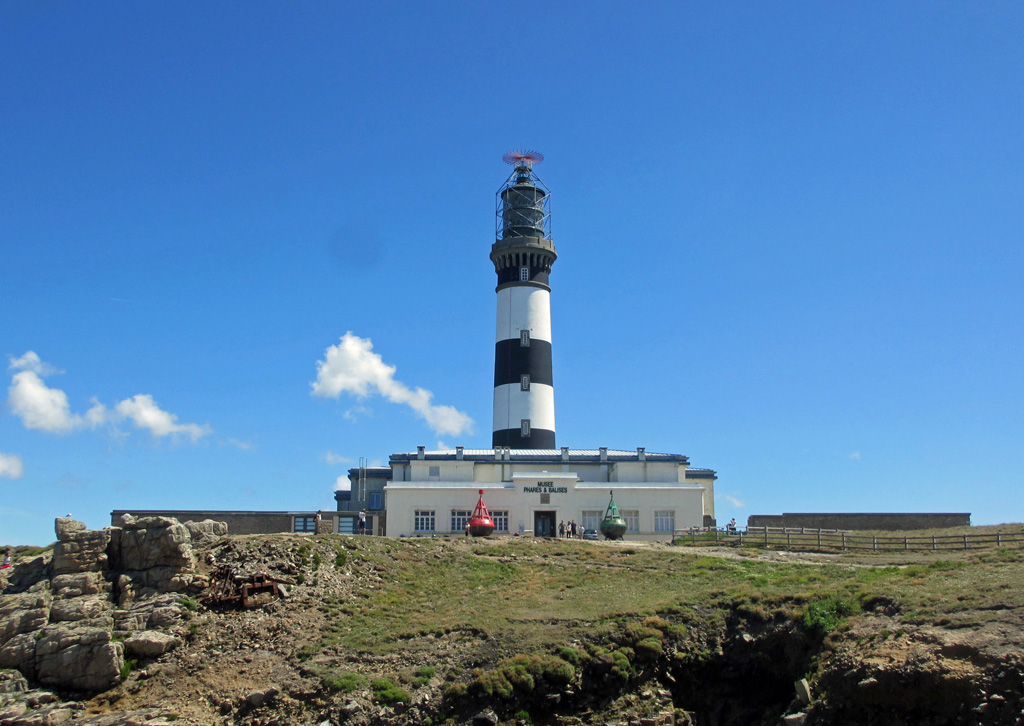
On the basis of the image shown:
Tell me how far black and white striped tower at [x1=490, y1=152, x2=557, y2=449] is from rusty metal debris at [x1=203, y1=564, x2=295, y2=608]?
90.7 ft

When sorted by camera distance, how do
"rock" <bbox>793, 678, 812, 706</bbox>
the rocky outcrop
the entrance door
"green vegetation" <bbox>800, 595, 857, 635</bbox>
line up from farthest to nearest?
1. the entrance door
2. "green vegetation" <bbox>800, 595, 857, 635</bbox>
3. the rocky outcrop
4. "rock" <bbox>793, 678, 812, 706</bbox>

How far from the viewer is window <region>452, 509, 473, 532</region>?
52.0 metres

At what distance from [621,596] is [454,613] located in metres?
5.99

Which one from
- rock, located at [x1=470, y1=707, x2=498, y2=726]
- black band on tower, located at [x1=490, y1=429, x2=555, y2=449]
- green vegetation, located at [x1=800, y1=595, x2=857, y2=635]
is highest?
black band on tower, located at [x1=490, y1=429, x2=555, y2=449]

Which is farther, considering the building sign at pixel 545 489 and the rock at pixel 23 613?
the building sign at pixel 545 489

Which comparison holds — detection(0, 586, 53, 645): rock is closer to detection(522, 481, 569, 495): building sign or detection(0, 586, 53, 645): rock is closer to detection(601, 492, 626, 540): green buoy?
detection(601, 492, 626, 540): green buoy

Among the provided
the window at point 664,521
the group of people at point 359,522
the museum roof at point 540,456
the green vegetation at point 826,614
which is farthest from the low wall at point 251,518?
the green vegetation at point 826,614

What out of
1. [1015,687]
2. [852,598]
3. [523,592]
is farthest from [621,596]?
[1015,687]

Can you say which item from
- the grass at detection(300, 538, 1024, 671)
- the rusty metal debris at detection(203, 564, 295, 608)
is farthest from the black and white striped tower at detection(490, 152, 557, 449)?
the rusty metal debris at detection(203, 564, 295, 608)

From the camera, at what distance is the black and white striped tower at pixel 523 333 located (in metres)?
59.5

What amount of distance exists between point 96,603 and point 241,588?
4.43 metres

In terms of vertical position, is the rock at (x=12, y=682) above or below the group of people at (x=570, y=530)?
below

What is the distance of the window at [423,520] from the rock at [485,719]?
26.2 m

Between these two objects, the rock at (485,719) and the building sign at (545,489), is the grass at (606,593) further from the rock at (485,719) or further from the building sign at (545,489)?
the building sign at (545,489)
